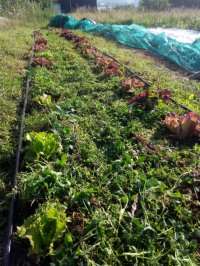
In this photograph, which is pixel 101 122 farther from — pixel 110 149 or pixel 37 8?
pixel 37 8

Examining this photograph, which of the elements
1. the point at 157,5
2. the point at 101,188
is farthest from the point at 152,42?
the point at 157,5

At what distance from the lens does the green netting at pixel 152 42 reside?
8.08 meters

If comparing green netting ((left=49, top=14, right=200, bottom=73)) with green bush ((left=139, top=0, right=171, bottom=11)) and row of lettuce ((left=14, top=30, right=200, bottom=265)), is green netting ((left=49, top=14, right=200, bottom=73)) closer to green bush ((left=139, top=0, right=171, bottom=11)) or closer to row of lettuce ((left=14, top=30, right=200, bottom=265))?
row of lettuce ((left=14, top=30, right=200, bottom=265))

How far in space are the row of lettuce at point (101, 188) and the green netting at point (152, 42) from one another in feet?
11.8

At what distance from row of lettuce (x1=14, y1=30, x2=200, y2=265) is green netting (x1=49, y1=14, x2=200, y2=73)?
3588 mm

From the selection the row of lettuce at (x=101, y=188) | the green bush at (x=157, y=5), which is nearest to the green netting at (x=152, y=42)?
the row of lettuce at (x=101, y=188)

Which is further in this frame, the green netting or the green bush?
the green bush

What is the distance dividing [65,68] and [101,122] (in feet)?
10.7

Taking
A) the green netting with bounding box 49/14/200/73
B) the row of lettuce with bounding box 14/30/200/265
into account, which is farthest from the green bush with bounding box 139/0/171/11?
the row of lettuce with bounding box 14/30/200/265

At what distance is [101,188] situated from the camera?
3023 millimetres

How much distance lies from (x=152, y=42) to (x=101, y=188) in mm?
8102

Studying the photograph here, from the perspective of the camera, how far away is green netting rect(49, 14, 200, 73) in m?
8.08

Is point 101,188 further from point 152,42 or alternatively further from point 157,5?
point 157,5

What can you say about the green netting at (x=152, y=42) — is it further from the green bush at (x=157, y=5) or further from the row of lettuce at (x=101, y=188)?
the green bush at (x=157, y=5)
